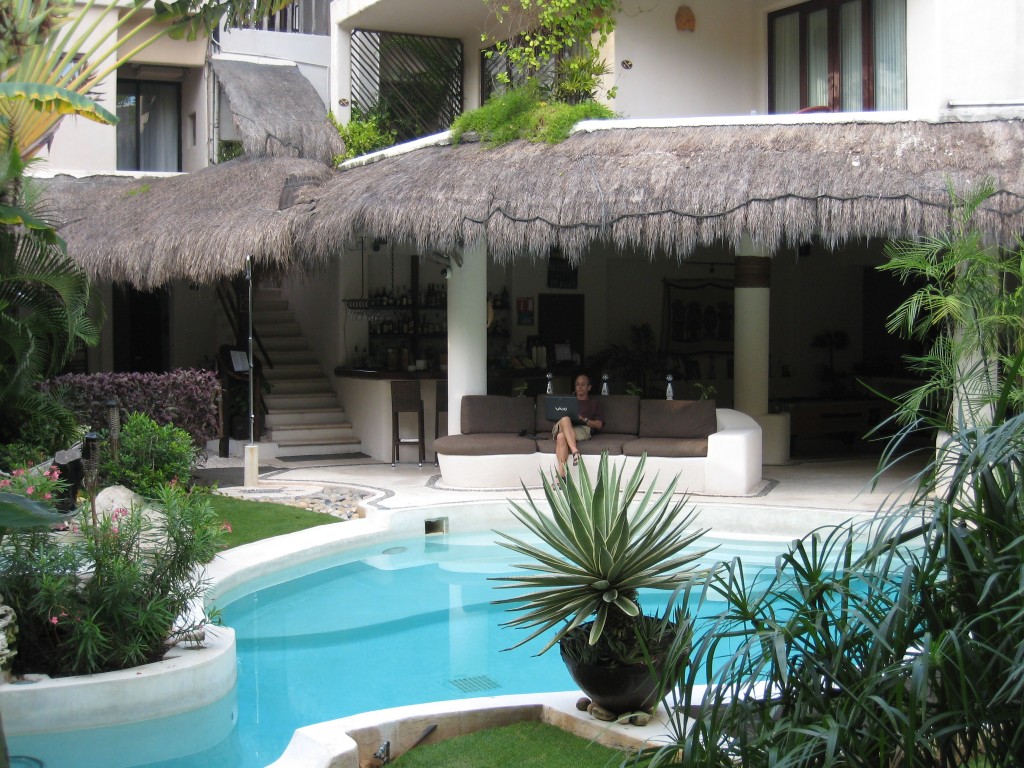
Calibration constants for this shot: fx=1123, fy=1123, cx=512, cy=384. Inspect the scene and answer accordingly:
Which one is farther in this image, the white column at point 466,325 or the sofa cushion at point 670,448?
the white column at point 466,325

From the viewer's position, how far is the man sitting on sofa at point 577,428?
11312mm

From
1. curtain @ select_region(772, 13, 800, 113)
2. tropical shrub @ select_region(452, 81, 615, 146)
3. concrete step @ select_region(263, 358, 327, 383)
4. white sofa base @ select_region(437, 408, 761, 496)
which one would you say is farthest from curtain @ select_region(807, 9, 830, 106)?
concrete step @ select_region(263, 358, 327, 383)

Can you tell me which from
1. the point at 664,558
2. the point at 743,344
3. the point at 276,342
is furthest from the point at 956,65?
the point at 276,342

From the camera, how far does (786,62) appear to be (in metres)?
13.2

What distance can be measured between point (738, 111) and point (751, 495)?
505 centimetres

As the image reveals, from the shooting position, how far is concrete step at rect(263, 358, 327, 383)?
52.3ft

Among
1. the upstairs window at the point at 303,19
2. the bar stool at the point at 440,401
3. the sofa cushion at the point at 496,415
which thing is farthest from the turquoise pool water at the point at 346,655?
the upstairs window at the point at 303,19

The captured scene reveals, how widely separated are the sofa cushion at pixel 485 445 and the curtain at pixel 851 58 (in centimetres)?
512

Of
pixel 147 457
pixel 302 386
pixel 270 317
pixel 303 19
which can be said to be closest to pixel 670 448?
pixel 147 457

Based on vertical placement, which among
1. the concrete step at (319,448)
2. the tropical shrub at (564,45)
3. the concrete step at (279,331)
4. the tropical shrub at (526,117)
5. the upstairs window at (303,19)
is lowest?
the concrete step at (319,448)

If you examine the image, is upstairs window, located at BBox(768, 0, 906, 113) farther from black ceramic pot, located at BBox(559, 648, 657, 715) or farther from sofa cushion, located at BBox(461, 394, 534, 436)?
black ceramic pot, located at BBox(559, 648, 657, 715)

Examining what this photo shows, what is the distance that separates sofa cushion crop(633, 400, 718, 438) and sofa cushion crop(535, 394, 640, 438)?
11cm

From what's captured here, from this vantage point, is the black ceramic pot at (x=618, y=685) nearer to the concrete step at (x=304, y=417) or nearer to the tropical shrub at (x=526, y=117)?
the tropical shrub at (x=526, y=117)

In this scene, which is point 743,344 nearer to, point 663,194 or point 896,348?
point 663,194
